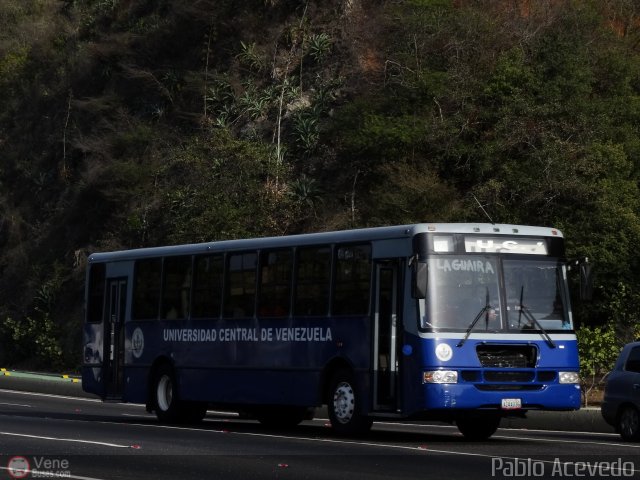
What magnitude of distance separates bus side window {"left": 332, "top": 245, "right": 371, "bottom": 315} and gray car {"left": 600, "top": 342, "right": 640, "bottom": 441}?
4.47m

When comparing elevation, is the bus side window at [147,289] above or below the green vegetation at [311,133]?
below

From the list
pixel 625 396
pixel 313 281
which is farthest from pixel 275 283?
pixel 625 396

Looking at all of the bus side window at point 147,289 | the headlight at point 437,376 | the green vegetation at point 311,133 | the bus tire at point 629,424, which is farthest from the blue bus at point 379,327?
the green vegetation at point 311,133

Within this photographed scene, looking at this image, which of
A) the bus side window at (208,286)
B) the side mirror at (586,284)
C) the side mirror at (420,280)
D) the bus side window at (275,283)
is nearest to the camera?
the side mirror at (420,280)

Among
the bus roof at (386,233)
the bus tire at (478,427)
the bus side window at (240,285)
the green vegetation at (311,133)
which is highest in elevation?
the green vegetation at (311,133)

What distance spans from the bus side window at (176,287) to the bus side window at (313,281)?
3.34 m

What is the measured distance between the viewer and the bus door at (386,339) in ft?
59.3

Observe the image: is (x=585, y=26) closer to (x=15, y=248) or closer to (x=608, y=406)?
(x=608, y=406)

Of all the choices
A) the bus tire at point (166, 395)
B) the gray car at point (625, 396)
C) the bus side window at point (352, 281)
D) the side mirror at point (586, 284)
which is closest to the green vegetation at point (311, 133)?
the gray car at point (625, 396)

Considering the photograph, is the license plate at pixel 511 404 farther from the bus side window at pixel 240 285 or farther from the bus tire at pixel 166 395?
the bus tire at pixel 166 395

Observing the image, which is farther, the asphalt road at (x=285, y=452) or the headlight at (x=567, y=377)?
the headlight at (x=567, y=377)

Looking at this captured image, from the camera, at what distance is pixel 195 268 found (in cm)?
2275

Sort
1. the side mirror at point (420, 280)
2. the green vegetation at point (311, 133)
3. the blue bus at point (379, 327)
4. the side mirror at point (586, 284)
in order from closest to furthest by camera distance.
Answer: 1. the side mirror at point (420, 280)
2. the blue bus at point (379, 327)
3. the side mirror at point (586, 284)
4. the green vegetation at point (311, 133)

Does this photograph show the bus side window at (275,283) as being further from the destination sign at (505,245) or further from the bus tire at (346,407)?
the destination sign at (505,245)
